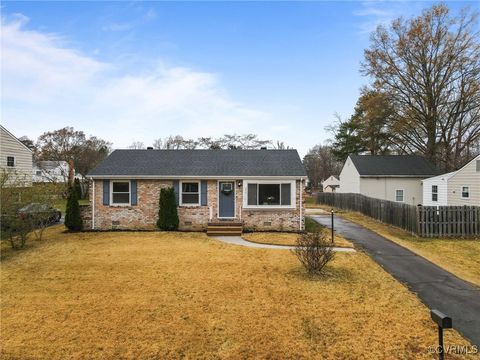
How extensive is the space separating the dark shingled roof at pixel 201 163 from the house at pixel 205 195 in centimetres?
5

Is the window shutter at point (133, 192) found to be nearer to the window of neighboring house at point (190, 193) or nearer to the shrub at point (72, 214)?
the window of neighboring house at point (190, 193)

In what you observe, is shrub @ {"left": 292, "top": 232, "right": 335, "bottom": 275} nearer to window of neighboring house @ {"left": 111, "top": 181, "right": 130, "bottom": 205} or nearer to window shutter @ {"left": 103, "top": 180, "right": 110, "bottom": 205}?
window of neighboring house @ {"left": 111, "top": 181, "right": 130, "bottom": 205}

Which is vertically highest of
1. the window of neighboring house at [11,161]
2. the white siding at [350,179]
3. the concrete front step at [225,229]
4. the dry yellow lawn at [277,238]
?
the window of neighboring house at [11,161]

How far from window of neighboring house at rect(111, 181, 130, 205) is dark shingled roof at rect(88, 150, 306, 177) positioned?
1.81 ft

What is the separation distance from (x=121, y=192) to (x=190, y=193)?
12.2 ft

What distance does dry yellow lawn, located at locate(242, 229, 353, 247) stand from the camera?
→ 43.9ft

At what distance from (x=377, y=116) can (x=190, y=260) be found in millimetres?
27976

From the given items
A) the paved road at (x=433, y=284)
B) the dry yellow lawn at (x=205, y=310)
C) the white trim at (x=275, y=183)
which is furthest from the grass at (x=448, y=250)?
the white trim at (x=275, y=183)

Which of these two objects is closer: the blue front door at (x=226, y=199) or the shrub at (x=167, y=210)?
the shrub at (x=167, y=210)

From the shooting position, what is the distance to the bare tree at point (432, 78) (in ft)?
90.5

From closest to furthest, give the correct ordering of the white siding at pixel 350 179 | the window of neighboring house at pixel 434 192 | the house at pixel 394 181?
the window of neighboring house at pixel 434 192 → the house at pixel 394 181 → the white siding at pixel 350 179

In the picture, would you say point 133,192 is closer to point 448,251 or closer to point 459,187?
point 448,251

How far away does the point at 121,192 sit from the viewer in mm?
16969

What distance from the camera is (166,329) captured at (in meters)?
5.83
